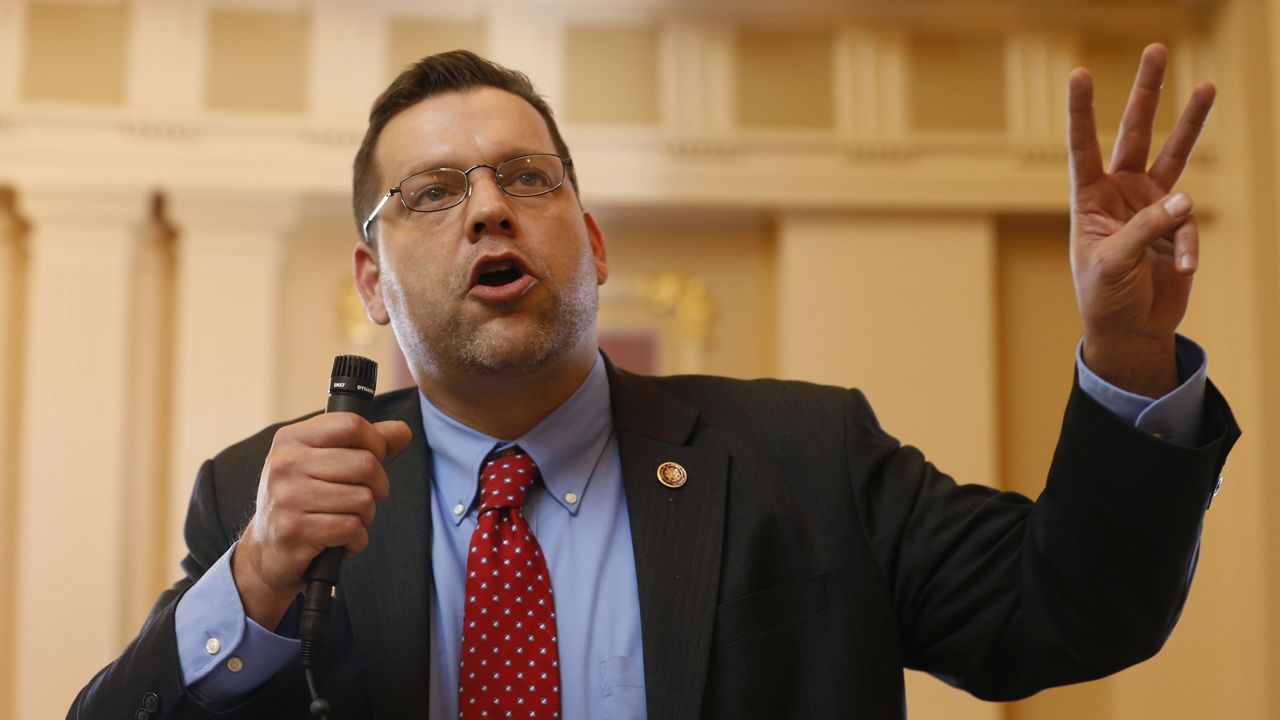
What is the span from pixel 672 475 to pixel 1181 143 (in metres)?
0.78

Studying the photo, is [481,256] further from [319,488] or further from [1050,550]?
[1050,550]

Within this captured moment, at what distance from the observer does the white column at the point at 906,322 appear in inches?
201

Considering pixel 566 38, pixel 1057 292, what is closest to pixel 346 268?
pixel 566 38

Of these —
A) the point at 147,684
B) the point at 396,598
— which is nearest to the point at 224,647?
the point at 147,684

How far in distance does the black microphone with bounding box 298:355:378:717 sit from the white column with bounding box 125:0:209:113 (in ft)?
Result: 13.1

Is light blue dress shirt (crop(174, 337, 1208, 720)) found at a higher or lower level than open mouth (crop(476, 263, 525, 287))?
lower

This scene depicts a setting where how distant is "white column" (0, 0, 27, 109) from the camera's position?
16.4 feet

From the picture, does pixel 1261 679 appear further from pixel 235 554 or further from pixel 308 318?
pixel 235 554

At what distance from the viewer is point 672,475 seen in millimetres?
1767

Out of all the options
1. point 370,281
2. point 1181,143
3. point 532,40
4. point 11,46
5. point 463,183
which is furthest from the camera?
point 532,40

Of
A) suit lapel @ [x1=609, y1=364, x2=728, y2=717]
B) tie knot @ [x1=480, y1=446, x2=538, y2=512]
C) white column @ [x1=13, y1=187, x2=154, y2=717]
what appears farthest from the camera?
white column @ [x1=13, y1=187, x2=154, y2=717]

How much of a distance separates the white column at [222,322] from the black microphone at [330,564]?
373 centimetres

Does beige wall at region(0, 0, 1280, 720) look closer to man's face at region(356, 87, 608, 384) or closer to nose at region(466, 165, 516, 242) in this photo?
man's face at region(356, 87, 608, 384)

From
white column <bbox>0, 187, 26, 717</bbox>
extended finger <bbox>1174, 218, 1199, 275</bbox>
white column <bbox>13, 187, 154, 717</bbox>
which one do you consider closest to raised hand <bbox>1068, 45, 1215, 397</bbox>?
extended finger <bbox>1174, 218, 1199, 275</bbox>
